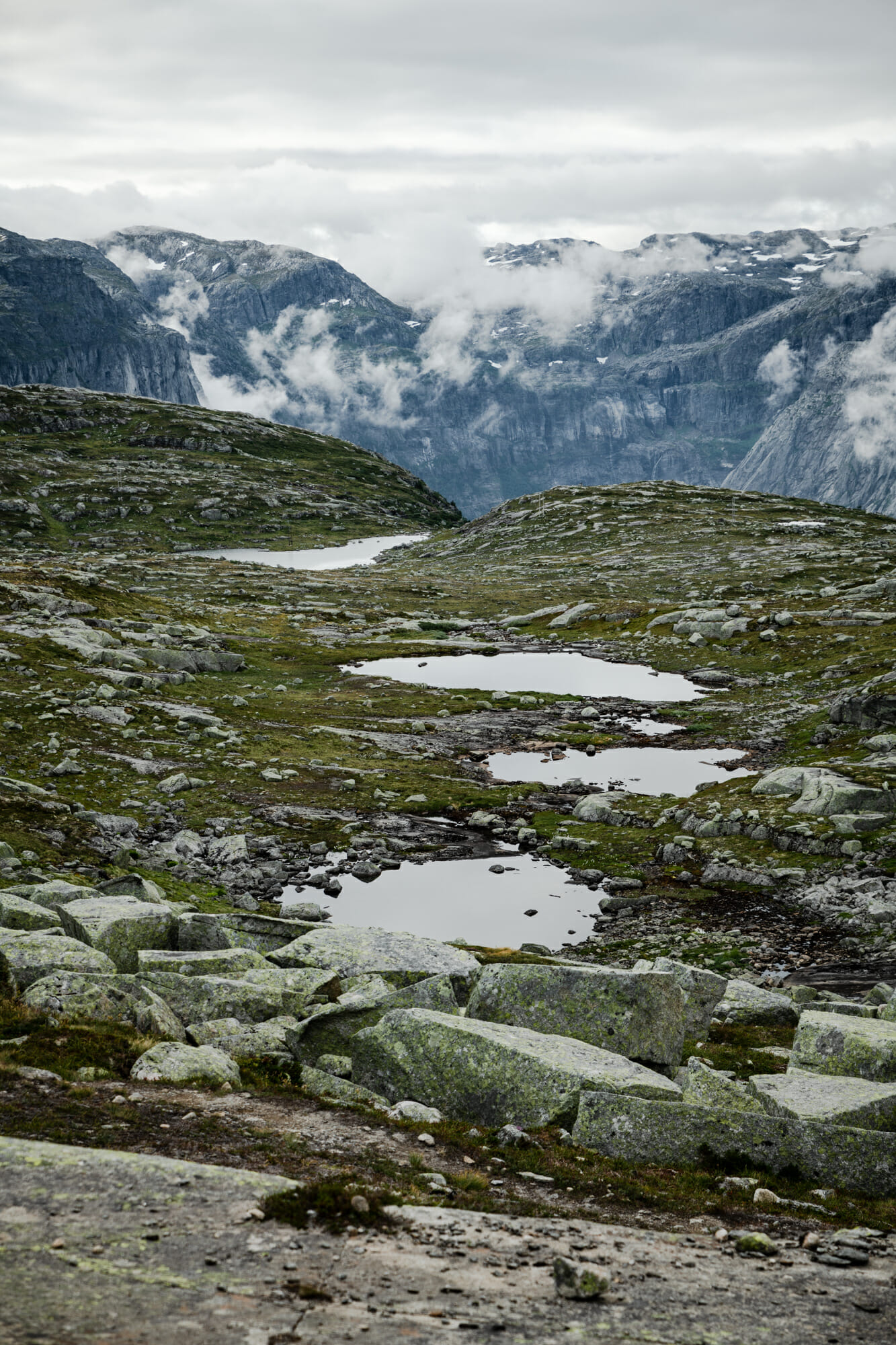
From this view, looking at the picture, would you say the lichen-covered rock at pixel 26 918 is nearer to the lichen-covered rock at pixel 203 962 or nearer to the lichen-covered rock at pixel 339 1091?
the lichen-covered rock at pixel 203 962

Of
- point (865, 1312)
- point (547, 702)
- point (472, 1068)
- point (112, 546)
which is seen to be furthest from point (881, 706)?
point (112, 546)

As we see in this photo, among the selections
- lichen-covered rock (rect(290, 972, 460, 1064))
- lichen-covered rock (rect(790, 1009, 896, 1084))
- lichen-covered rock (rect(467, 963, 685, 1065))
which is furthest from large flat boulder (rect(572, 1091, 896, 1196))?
lichen-covered rock (rect(290, 972, 460, 1064))

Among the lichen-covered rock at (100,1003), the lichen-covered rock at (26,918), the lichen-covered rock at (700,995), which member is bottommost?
the lichen-covered rock at (700,995)

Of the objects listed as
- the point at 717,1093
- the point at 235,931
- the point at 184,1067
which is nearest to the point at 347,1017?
the point at 184,1067

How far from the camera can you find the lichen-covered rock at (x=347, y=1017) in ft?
58.2

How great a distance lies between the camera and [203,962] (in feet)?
66.5

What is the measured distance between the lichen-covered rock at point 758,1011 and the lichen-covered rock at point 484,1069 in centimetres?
839

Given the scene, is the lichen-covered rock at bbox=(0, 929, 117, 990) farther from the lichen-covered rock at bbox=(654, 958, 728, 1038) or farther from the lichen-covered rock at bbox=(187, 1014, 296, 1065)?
the lichen-covered rock at bbox=(654, 958, 728, 1038)

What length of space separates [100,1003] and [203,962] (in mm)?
3121

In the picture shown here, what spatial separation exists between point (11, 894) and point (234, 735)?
98.2 ft

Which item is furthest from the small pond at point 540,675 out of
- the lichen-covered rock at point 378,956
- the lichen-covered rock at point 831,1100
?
the lichen-covered rock at point 831,1100

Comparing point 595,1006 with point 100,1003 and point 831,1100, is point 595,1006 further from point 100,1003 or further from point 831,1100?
point 100,1003

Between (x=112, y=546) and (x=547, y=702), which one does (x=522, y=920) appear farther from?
(x=112, y=546)

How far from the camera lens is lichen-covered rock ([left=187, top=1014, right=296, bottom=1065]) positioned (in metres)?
16.8
